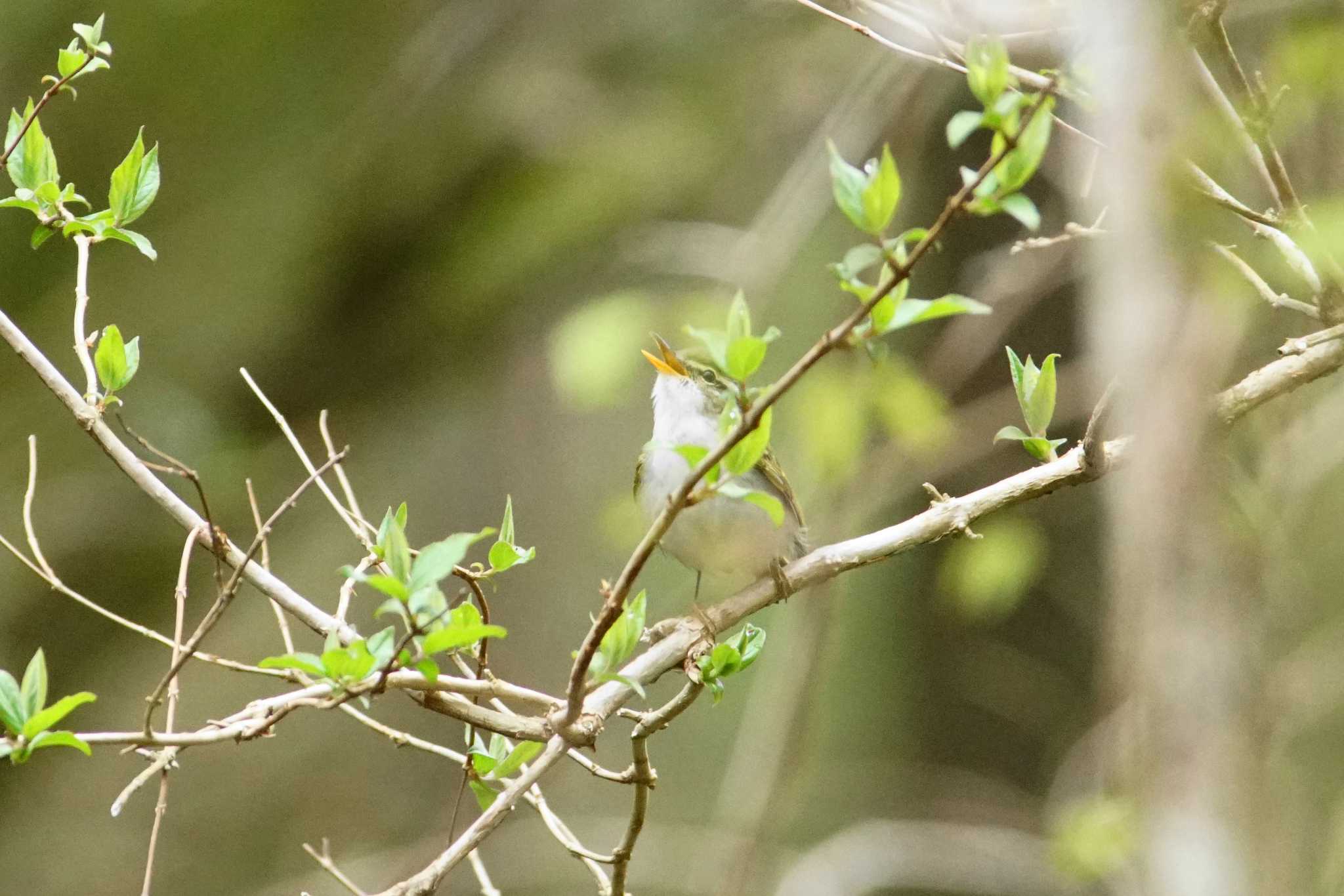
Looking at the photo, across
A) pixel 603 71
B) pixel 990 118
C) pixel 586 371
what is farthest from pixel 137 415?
pixel 990 118

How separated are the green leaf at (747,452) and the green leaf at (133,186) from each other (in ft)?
3.36

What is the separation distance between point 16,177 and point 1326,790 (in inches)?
257

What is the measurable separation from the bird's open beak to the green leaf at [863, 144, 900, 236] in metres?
2.65

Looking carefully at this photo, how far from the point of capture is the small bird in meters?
3.39

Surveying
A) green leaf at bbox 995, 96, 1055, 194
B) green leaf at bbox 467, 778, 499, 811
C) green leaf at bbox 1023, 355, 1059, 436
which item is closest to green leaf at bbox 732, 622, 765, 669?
green leaf at bbox 467, 778, 499, 811

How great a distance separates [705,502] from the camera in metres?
3.22

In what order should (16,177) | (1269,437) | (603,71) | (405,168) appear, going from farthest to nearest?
(603,71) → (405,168) → (1269,437) → (16,177)

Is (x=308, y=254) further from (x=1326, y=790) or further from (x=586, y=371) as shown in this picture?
(x=1326, y=790)

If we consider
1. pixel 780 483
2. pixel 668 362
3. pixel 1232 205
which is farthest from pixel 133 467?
pixel 668 362

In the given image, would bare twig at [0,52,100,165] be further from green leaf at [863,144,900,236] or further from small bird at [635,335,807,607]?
small bird at [635,335,807,607]

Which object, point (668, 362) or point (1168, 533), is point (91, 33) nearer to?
point (1168, 533)

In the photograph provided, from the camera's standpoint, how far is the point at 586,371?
3.25 m

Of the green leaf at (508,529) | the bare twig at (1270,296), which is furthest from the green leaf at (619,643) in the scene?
the bare twig at (1270,296)

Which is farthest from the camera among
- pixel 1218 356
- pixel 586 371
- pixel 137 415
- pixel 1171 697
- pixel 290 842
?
pixel 290 842
